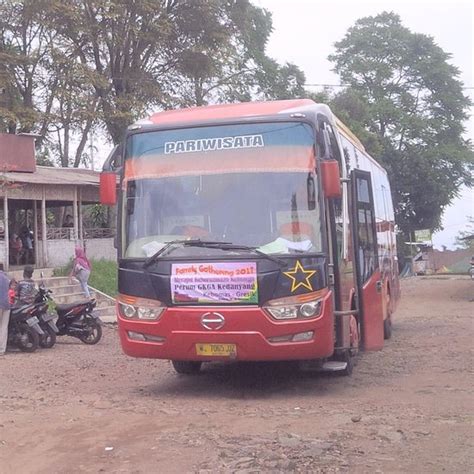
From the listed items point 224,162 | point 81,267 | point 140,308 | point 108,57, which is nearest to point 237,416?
point 140,308

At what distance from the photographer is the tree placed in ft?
131

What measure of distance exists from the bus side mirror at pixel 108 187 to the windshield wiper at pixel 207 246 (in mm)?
840

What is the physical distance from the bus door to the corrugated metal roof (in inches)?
422

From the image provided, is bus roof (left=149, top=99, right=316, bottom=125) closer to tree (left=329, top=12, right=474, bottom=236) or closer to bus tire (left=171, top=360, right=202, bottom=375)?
bus tire (left=171, top=360, right=202, bottom=375)

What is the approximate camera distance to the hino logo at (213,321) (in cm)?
740

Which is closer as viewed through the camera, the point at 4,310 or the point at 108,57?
the point at 4,310

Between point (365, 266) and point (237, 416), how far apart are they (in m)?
3.40

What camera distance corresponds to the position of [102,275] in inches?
816

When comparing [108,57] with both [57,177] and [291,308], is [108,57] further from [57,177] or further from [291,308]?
[291,308]

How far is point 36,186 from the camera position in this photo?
66.9 ft

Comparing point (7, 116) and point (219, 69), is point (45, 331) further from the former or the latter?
point (219, 69)

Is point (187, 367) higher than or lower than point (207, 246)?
lower

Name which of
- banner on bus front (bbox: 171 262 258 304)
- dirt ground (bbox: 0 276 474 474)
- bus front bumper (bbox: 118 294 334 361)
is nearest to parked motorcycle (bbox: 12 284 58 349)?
dirt ground (bbox: 0 276 474 474)

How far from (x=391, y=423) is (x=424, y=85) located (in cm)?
3714
